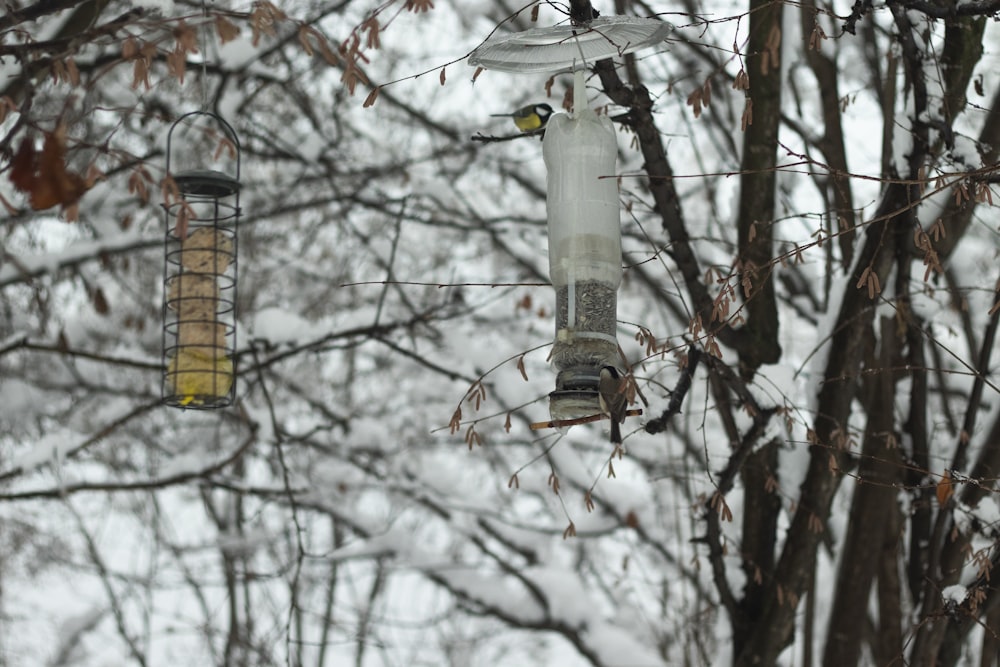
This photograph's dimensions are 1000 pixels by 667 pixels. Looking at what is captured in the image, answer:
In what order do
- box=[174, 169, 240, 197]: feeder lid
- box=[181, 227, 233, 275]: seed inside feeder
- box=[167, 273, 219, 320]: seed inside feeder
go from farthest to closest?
box=[181, 227, 233, 275]: seed inside feeder, box=[167, 273, 219, 320]: seed inside feeder, box=[174, 169, 240, 197]: feeder lid

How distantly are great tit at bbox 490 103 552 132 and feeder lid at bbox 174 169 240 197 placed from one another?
1.48m

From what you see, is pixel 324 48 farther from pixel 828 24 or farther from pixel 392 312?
pixel 392 312

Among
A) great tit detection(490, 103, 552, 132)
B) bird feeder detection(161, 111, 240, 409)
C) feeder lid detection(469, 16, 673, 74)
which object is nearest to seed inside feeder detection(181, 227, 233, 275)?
bird feeder detection(161, 111, 240, 409)

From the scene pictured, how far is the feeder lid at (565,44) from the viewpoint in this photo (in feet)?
9.88

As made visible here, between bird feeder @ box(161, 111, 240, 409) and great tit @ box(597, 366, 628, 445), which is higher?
bird feeder @ box(161, 111, 240, 409)

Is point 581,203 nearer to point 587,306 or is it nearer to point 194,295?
point 587,306

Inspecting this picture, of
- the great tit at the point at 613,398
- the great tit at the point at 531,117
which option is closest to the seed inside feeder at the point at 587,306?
the great tit at the point at 613,398

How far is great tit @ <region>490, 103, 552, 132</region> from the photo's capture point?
355cm

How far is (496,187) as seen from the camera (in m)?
10.4

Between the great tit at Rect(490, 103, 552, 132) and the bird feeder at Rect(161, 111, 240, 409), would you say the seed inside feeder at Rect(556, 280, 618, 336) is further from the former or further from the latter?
the bird feeder at Rect(161, 111, 240, 409)

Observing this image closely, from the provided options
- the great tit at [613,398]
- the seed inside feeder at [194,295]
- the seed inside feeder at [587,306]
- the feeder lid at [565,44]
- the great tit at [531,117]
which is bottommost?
the great tit at [613,398]

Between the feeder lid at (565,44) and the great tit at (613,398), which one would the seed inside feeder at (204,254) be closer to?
the feeder lid at (565,44)

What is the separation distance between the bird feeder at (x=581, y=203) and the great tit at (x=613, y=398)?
0.48ft

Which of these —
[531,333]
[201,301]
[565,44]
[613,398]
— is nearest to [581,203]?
[565,44]
